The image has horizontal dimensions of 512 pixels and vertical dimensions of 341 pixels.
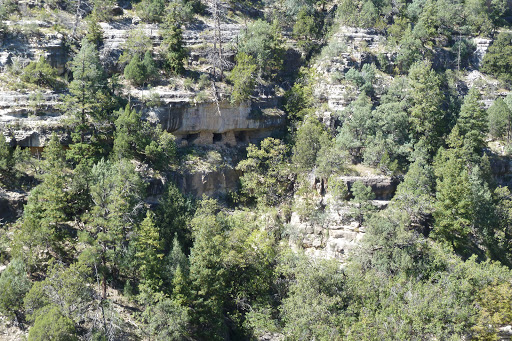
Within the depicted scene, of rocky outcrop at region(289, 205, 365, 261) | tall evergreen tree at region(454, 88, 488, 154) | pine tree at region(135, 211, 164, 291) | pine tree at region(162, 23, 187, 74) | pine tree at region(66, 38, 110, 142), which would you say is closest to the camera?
Answer: pine tree at region(135, 211, 164, 291)

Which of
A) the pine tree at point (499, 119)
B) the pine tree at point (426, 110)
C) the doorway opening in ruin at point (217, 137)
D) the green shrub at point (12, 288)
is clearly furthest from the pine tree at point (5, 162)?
the pine tree at point (499, 119)

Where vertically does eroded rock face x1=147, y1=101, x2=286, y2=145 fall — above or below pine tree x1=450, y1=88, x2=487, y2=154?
below

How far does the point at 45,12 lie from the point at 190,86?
22059mm

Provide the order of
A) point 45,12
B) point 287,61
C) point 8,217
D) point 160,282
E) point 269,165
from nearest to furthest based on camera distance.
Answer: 1. point 160,282
2. point 8,217
3. point 269,165
4. point 45,12
5. point 287,61

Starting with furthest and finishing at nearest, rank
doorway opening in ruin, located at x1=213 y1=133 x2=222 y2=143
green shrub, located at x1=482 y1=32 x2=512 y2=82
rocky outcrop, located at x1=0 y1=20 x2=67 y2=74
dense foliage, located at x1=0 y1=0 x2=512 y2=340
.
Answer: green shrub, located at x1=482 y1=32 x2=512 y2=82
doorway opening in ruin, located at x1=213 y1=133 x2=222 y2=143
rocky outcrop, located at x1=0 y1=20 x2=67 y2=74
dense foliage, located at x1=0 y1=0 x2=512 y2=340

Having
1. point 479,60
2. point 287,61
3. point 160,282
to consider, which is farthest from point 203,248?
point 479,60

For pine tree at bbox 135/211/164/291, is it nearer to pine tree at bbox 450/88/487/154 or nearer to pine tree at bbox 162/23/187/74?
pine tree at bbox 162/23/187/74

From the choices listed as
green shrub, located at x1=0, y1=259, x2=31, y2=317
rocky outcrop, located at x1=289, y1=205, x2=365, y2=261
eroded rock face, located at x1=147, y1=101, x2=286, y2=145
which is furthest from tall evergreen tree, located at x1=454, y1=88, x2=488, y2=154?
green shrub, located at x1=0, y1=259, x2=31, y2=317

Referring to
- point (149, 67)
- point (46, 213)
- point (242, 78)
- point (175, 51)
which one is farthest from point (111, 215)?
point (175, 51)

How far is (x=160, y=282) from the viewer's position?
40188 mm

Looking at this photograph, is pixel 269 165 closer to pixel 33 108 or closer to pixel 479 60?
pixel 33 108

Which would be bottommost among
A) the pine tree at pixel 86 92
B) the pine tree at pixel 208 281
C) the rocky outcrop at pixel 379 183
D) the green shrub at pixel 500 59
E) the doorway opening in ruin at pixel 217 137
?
the pine tree at pixel 208 281

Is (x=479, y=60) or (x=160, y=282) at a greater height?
(x=479, y=60)

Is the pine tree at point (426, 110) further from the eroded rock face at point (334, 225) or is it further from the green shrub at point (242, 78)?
the green shrub at point (242, 78)
